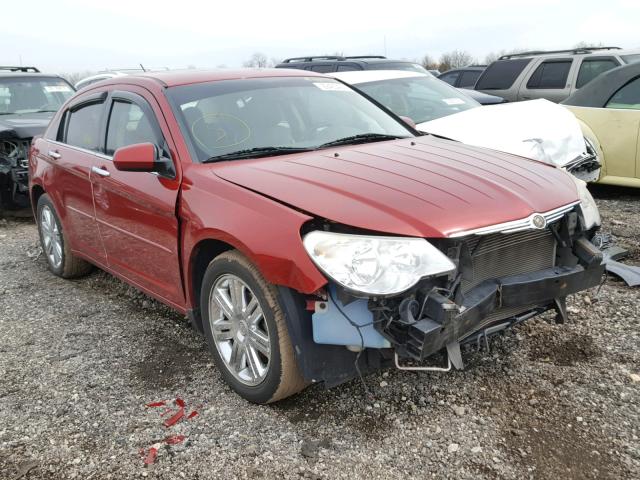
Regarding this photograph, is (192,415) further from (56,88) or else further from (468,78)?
(468,78)

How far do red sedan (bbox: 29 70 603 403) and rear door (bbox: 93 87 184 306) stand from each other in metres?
0.01

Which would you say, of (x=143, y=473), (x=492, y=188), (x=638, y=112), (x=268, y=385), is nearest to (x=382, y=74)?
(x=638, y=112)

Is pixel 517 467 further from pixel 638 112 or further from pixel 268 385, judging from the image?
pixel 638 112

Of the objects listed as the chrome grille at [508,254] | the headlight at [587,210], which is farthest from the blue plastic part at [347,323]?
the headlight at [587,210]

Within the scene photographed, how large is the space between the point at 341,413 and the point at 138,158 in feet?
5.55

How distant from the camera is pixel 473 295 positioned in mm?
→ 2750

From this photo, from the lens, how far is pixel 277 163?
330 cm

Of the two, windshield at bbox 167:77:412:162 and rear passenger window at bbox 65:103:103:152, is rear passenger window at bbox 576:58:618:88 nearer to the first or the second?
windshield at bbox 167:77:412:162

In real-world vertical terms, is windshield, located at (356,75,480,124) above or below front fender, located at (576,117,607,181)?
above

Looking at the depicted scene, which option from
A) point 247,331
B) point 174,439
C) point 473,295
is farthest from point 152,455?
point 473,295

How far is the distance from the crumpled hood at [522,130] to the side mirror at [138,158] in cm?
301

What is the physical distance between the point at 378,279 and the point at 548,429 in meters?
1.11

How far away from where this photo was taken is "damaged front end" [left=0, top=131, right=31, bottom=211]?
7.32 metres

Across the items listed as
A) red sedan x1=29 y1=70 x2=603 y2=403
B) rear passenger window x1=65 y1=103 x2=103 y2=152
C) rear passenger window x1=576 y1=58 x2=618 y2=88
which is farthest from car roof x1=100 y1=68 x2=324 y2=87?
rear passenger window x1=576 y1=58 x2=618 y2=88
